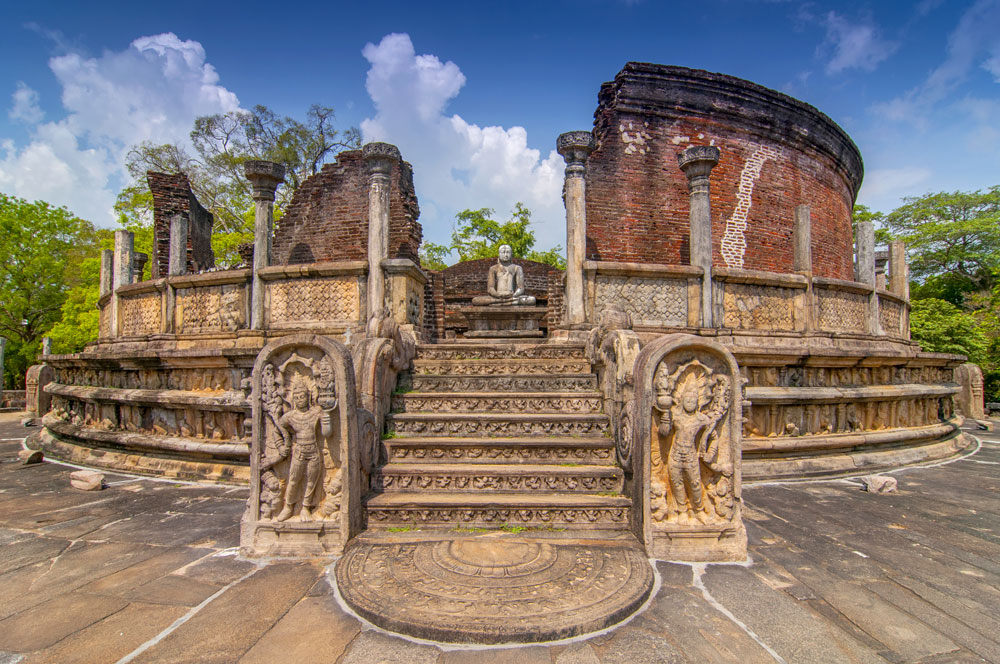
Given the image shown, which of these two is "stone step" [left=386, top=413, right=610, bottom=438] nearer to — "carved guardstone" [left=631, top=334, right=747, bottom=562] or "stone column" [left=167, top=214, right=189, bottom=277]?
"carved guardstone" [left=631, top=334, right=747, bottom=562]

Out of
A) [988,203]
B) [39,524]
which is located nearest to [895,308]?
[39,524]

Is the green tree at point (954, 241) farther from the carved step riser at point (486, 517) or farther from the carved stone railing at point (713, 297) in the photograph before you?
the carved step riser at point (486, 517)

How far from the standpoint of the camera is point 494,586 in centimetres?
267

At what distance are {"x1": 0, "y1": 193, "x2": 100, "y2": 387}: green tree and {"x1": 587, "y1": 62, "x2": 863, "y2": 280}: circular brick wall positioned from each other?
26794 mm

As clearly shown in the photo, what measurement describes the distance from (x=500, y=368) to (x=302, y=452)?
2.38 metres

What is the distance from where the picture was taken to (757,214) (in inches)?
461

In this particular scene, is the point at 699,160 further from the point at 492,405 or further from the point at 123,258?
the point at 123,258

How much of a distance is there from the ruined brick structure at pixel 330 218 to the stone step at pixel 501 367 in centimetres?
667

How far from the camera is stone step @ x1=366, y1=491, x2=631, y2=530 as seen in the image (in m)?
3.53

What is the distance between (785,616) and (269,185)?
25.1ft

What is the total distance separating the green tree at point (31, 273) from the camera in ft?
81.8

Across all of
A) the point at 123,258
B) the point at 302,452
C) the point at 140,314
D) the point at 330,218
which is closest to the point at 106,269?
the point at 123,258

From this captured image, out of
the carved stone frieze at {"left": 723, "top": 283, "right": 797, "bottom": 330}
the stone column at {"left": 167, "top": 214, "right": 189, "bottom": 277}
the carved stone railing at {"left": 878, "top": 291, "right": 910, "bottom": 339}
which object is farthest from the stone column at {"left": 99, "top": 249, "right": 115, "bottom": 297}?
the carved stone railing at {"left": 878, "top": 291, "right": 910, "bottom": 339}

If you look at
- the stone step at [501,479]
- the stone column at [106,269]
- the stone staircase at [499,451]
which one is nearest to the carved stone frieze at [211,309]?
the stone staircase at [499,451]
